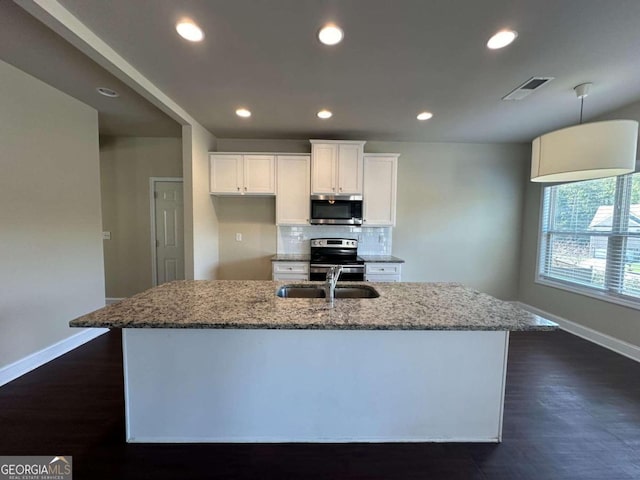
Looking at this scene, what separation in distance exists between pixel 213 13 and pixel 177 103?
1.56m

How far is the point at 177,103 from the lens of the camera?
9.55 ft

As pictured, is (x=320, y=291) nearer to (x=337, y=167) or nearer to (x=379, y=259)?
(x=379, y=259)

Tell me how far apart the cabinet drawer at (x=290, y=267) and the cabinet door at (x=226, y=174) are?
120cm

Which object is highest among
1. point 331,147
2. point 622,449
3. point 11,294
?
point 331,147

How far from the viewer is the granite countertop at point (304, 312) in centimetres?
143

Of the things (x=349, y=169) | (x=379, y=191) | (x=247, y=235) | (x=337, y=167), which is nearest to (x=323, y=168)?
(x=337, y=167)

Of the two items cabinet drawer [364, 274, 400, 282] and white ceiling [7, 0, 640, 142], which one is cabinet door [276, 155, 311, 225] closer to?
white ceiling [7, 0, 640, 142]

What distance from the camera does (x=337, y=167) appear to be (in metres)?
3.84

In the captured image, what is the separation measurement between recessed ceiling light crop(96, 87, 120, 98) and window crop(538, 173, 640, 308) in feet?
18.0

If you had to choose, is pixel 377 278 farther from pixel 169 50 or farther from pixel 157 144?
pixel 157 144

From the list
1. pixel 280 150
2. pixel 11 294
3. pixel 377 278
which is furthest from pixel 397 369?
pixel 280 150

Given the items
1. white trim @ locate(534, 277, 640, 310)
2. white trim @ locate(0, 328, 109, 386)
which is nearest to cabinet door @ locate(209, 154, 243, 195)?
white trim @ locate(0, 328, 109, 386)

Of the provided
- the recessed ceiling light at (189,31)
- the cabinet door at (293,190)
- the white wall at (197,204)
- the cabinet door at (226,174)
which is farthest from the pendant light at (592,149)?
the white wall at (197,204)

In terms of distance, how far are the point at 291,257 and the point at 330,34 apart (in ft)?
9.18
